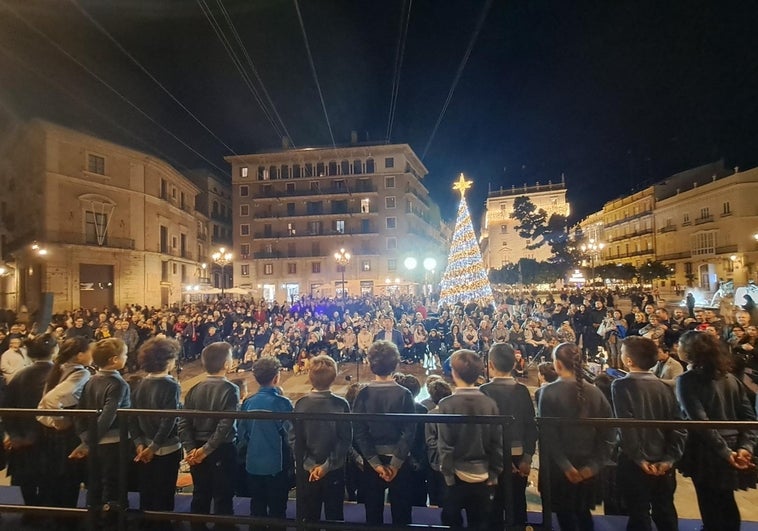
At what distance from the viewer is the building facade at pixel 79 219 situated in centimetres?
2455

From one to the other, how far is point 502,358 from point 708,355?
4.77 ft

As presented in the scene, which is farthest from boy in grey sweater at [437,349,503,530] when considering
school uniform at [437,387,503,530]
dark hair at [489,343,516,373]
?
dark hair at [489,343,516,373]

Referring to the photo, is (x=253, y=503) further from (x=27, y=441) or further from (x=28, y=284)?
(x=28, y=284)

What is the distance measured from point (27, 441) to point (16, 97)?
28.9 m

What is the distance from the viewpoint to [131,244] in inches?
1134

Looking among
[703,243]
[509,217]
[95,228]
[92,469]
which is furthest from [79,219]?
[703,243]

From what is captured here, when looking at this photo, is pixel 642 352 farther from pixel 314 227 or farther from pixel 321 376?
pixel 314 227

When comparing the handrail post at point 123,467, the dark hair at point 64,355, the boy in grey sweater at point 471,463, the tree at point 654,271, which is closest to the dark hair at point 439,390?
the boy in grey sweater at point 471,463

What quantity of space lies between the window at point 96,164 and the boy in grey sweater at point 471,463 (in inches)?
1283

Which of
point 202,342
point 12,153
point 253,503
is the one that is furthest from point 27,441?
point 12,153

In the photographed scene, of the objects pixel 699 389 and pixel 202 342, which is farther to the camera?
pixel 202 342

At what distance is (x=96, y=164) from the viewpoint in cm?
2720

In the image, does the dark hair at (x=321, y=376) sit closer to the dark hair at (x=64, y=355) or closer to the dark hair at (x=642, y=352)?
the dark hair at (x=642, y=352)

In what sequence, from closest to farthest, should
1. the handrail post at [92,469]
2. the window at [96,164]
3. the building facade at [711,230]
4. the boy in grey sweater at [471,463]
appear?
the handrail post at [92,469]
the boy in grey sweater at [471,463]
the window at [96,164]
the building facade at [711,230]
